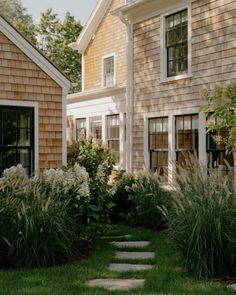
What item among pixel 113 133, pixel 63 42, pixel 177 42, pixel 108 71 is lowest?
pixel 113 133

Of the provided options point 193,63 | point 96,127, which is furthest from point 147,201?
point 96,127

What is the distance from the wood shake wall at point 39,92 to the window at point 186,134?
3.01m

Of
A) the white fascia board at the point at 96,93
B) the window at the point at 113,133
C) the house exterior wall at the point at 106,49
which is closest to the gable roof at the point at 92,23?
the house exterior wall at the point at 106,49

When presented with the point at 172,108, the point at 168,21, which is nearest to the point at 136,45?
the point at 168,21

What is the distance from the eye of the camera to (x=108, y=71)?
64.0 ft

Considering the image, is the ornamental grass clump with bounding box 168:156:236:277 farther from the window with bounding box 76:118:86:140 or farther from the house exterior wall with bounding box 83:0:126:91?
the window with bounding box 76:118:86:140

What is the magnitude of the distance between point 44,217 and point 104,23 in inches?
558

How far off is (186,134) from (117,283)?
22.6 ft

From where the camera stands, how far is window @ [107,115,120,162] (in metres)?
16.7

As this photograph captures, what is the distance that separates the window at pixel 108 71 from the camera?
19211mm

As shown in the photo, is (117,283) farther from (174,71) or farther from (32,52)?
(174,71)

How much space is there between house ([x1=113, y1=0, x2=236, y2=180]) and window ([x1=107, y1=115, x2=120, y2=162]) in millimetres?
2547

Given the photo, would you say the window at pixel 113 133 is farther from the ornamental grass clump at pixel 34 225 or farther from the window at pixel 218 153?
the ornamental grass clump at pixel 34 225

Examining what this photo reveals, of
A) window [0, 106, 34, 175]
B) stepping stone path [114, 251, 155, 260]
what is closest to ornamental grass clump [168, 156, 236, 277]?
stepping stone path [114, 251, 155, 260]
